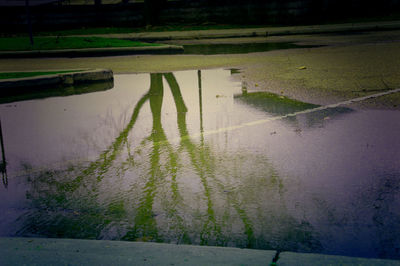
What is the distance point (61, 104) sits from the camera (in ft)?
23.9

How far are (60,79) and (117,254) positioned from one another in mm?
6948

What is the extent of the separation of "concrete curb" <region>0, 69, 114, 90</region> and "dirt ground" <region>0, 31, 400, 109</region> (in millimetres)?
1323

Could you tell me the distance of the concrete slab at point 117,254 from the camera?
2.43 metres

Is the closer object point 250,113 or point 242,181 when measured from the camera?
point 242,181

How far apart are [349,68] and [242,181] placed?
21.7 ft

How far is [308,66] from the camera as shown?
10.1m

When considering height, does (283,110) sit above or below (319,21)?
below

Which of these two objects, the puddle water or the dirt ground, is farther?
the dirt ground

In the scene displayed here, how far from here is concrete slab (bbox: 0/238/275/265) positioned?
243cm

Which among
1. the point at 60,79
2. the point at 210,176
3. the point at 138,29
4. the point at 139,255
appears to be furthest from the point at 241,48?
the point at 139,255

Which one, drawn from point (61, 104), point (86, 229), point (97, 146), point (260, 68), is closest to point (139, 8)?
point (260, 68)

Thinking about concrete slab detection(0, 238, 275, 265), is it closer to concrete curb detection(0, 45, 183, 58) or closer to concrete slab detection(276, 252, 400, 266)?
concrete slab detection(276, 252, 400, 266)

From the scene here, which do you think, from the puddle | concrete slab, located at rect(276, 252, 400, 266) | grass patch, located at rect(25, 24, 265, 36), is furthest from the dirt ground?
grass patch, located at rect(25, 24, 265, 36)

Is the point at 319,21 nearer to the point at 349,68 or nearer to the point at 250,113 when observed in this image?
the point at 349,68
